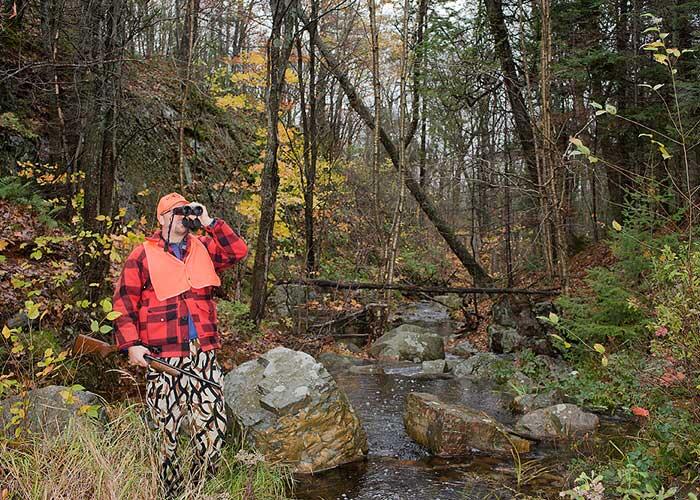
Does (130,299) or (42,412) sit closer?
(130,299)

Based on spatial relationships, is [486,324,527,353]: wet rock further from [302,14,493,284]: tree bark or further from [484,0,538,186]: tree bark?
[484,0,538,186]: tree bark

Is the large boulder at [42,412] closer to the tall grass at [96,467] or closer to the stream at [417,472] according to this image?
the tall grass at [96,467]

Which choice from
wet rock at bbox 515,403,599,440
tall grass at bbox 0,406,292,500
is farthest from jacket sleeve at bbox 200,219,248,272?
wet rock at bbox 515,403,599,440

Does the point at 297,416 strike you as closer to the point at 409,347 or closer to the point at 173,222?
the point at 173,222

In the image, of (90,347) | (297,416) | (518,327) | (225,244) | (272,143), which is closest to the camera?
(225,244)

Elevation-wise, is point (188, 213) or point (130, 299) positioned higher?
point (188, 213)

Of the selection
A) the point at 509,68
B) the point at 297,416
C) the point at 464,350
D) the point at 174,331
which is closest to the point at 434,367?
the point at 464,350

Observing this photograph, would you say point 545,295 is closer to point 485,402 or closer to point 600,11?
point 485,402

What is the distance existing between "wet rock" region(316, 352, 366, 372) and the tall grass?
4.72 m

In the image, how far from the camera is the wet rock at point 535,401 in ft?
20.9

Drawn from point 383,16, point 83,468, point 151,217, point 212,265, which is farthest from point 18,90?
point 383,16

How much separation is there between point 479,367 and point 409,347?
141 cm

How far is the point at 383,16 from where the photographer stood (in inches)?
723

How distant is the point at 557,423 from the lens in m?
5.55
